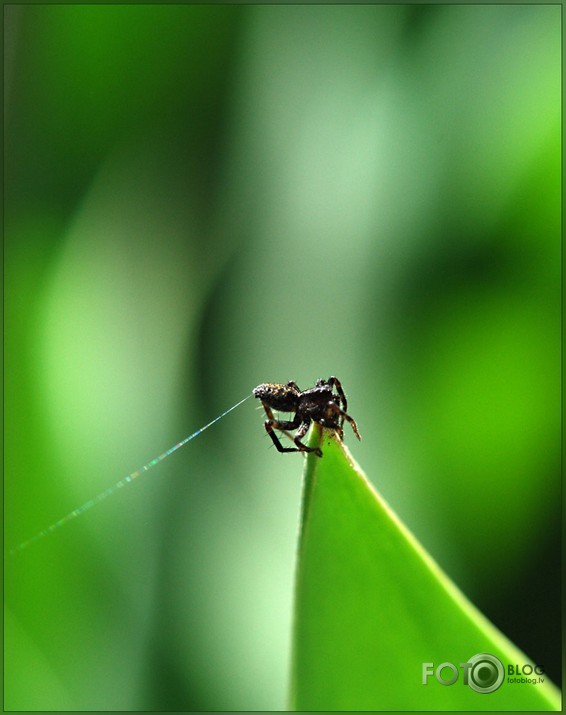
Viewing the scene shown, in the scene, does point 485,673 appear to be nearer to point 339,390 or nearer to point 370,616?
point 370,616

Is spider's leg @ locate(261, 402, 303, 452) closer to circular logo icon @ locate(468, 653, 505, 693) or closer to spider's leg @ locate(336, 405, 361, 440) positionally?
spider's leg @ locate(336, 405, 361, 440)

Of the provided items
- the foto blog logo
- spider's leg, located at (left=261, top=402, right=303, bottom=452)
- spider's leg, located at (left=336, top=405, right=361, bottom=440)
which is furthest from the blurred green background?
the foto blog logo

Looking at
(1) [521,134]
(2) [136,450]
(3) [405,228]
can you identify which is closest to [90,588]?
(2) [136,450]

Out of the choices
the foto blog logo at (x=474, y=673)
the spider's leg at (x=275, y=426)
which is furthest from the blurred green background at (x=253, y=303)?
the foto blog logo at (x=474, y=673)

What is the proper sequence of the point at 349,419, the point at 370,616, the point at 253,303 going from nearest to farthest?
the point at 370,616 < the point at 349,419 < the point at 253,303

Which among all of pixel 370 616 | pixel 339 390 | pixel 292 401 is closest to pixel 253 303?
pixel 292 401

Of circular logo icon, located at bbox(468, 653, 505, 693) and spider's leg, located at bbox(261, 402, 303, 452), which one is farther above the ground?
spider's leg, located at bbox(261, 402, 303, 452)

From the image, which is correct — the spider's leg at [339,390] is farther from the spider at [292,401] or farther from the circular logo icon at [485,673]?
the circular logo icon at [485,673]
